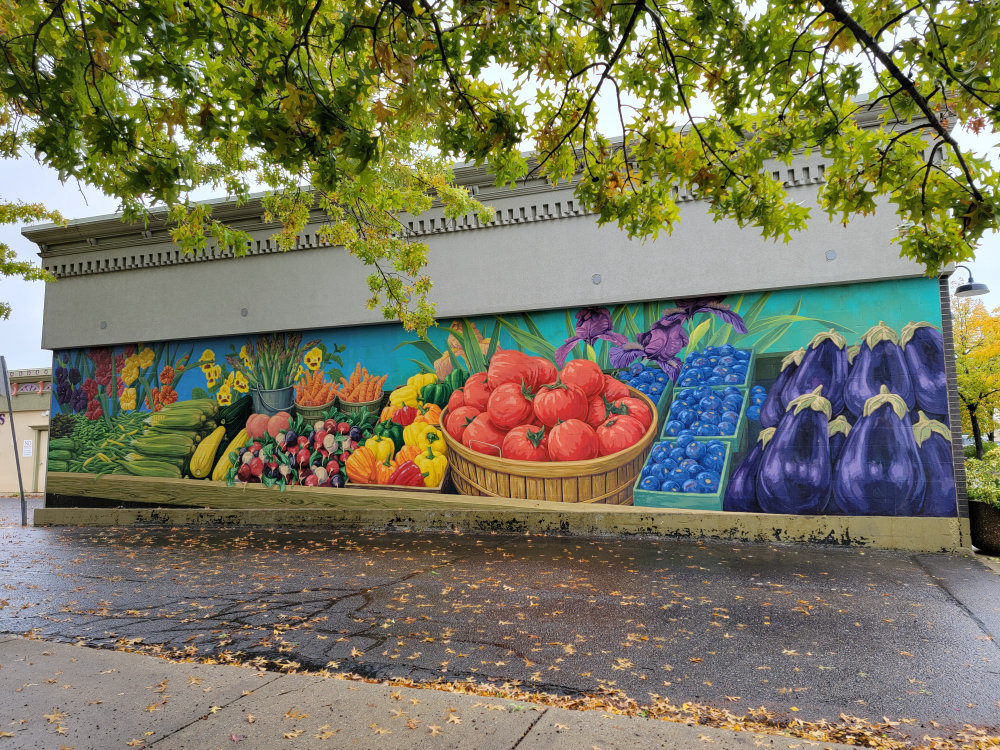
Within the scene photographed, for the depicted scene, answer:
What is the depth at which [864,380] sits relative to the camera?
Result: 28.2 feet

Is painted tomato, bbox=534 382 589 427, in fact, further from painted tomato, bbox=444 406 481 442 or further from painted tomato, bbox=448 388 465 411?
painted tomato, bbox=448 388 465 411

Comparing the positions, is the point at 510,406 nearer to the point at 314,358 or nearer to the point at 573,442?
the point at 573,442

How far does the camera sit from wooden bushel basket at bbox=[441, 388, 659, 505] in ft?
30.9

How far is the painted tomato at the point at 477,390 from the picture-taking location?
34.0ft

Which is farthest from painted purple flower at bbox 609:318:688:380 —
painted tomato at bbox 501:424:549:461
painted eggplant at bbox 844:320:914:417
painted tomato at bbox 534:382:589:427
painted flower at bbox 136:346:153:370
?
painted flower at bbox 136:346:153:370

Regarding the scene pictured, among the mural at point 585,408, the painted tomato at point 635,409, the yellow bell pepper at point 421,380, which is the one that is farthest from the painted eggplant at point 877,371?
the yellow bell pepper at point 421,380

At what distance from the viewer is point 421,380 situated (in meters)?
10.8

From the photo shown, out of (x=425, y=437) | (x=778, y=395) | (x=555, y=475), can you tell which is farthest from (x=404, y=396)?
(x=778, y=395)

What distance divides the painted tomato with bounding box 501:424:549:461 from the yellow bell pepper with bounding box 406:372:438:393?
5.79ft

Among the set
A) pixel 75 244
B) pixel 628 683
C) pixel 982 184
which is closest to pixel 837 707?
pixel 628 683

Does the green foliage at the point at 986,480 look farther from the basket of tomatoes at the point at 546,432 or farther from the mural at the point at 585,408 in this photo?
the basket of tomatoes at the point at 546,432

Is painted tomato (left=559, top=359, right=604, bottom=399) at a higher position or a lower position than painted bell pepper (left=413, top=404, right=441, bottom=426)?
higher

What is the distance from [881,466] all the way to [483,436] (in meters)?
5.88

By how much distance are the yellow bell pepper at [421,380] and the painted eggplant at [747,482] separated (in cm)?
516
